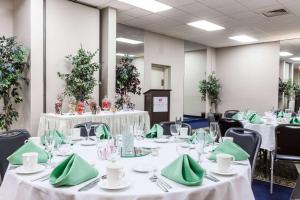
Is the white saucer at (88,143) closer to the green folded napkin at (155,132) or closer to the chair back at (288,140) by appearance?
the green folded napkin at (155,132)

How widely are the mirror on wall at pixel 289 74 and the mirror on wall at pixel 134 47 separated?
4.83m

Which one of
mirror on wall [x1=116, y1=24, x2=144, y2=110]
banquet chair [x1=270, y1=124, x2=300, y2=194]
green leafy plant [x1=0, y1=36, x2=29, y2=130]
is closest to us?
banquet chair [x1=270, y1=124, x2=300, y2=194]

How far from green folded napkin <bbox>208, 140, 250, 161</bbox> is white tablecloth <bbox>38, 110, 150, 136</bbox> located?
2937 mm

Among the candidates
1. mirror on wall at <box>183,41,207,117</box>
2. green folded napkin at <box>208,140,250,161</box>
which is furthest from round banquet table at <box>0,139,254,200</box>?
mirror on wall at <box>183,41,207,117</box>

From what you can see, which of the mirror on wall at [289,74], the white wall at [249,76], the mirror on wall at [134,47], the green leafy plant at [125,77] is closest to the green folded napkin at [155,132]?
the green leafy plant at [125,77]

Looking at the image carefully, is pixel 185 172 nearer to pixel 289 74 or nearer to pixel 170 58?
pixel 170 58

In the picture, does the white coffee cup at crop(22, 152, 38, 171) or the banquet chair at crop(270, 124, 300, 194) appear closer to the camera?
the white coffee cup at crop(22, 152, 38, 171)

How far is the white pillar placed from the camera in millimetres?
5855

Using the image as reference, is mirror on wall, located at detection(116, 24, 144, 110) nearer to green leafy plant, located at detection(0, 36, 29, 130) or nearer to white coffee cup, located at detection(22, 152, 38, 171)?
green leafy plant, located at detection(0, 36, 29, 130)

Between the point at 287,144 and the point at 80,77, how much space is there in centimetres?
380

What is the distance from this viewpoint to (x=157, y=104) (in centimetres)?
666

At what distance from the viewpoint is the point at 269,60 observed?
365 inches

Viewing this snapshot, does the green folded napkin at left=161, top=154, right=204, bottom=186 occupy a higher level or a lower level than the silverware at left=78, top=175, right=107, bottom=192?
higher

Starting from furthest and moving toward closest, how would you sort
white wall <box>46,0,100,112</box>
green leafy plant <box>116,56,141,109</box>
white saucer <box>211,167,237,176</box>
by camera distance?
green leafy plant <box>116,56,141,109</box>, white wall <box>46,0,100,112</box>, white saucer <box>211,167,237,176</box>
